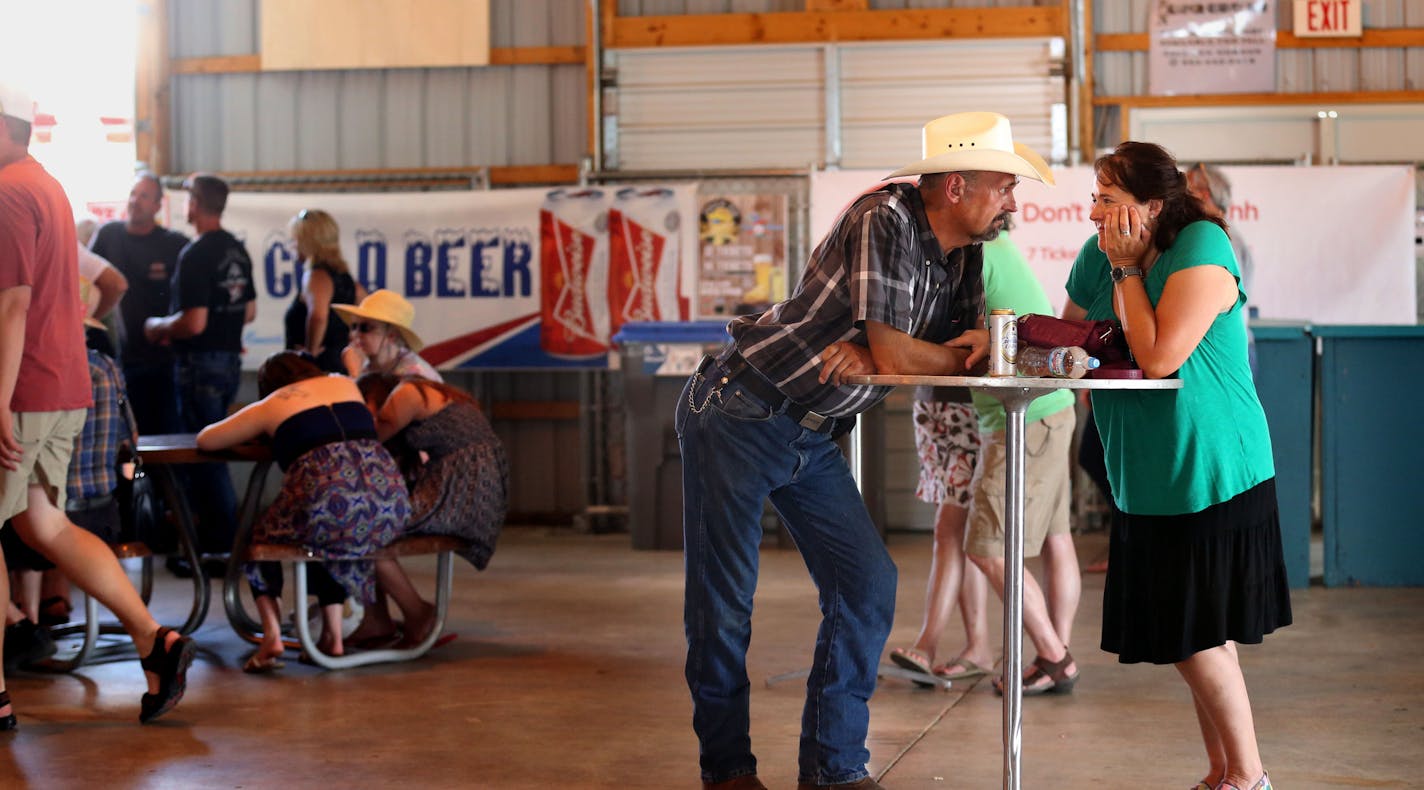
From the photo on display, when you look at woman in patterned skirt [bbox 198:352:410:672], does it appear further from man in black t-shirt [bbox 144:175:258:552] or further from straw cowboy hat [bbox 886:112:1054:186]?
straw cowboy hat [bbox 886:112:1054:186]

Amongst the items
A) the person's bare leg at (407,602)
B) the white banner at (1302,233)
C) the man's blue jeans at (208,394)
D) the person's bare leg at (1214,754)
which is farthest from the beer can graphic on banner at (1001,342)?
the white banner at (1302,233)

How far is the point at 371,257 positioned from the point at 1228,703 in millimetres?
7214

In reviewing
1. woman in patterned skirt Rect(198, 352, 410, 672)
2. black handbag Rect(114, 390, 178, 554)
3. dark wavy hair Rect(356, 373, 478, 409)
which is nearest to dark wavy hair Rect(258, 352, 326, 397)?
woman in patterned skirt Rect(198, 352, 410, 672)

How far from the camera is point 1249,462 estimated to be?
11.4 feet

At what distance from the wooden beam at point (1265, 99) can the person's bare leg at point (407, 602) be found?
557 cm

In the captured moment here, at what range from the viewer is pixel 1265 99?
378 inches

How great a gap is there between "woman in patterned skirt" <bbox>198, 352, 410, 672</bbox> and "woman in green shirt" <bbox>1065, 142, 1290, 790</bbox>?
2765mm

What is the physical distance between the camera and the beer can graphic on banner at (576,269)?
31.6 ft

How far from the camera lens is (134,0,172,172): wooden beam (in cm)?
1038

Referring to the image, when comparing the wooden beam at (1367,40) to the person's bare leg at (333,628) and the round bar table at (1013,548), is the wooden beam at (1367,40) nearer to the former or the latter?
the person's bare leg at (333,628)

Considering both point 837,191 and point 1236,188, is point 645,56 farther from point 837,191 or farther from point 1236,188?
point 1236,188

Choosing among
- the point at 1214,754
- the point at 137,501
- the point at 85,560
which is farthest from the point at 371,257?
the point at 1214,754

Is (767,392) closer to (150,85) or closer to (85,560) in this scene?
(85,560)

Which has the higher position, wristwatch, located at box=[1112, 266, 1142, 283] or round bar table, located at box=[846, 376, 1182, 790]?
wristwatch, located at box=[1112, 266, 1142, 283]
